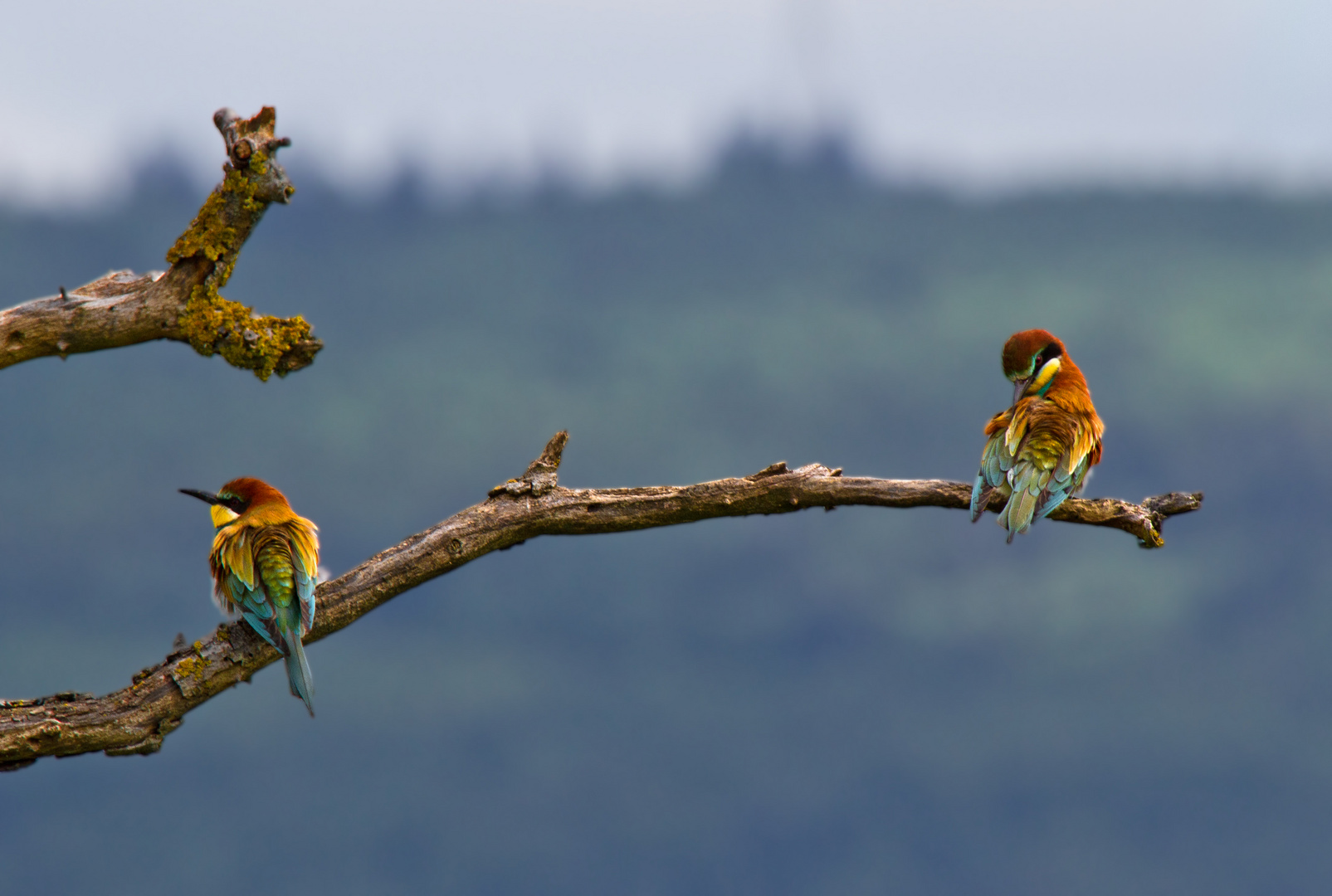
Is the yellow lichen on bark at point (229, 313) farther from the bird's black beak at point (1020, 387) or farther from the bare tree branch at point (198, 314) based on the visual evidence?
the bird's black beak at point (1020, 387)

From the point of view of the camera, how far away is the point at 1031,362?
5.97 meters

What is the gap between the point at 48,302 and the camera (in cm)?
511

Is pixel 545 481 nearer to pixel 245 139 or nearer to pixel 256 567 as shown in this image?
pixel 256 567

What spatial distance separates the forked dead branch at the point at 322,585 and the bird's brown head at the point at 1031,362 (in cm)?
89

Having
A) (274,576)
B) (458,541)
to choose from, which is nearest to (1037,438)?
(458,541)

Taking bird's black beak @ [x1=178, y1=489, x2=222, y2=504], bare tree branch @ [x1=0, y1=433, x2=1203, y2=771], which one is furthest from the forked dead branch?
bird's black beak @ [x1=178, y1=489, x2=222, y2=504]

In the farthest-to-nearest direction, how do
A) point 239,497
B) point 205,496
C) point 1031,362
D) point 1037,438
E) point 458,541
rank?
point 1031,362, point 205,496, point 239,497, point 1037,438, point 458,541

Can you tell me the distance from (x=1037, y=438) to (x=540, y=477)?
2.54m

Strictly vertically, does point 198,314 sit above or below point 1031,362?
below

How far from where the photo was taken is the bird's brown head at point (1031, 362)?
19.6 feet

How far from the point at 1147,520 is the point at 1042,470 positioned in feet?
1.88

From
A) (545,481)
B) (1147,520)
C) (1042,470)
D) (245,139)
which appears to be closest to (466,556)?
(545,481)

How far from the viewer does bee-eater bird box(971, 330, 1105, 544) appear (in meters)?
5.31

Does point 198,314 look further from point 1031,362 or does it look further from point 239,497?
point 1031,362
